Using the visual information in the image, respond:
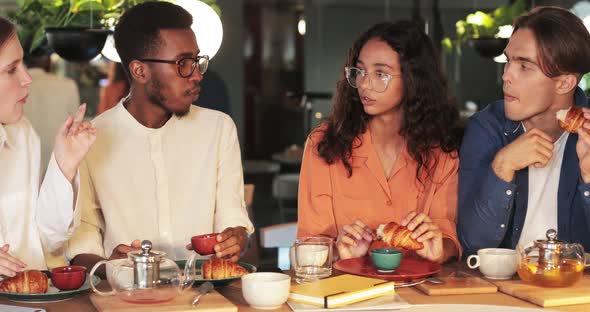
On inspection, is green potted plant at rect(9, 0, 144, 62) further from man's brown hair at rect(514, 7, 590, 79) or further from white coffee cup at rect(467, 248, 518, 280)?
white coffee cup at rect(467, 248, 518, 280)

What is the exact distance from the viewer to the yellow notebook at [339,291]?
2.50m

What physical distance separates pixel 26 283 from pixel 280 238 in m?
2.02

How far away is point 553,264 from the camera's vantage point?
2664 mm

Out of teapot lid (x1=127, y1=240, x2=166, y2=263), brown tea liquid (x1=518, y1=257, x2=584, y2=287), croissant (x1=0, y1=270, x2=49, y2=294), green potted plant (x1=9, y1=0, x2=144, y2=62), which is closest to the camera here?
teapot lid (x1=127, y1=240, x2=166, y2=263)

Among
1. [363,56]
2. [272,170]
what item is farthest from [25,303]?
[272,170]

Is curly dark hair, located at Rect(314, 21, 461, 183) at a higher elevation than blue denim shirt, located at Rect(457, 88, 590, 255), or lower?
higher

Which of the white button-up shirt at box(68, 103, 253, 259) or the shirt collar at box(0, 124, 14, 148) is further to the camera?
the white button-up shirt at box(68, 103, 253, 259)

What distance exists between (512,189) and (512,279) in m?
0.44

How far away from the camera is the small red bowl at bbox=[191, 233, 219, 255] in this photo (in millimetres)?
2881

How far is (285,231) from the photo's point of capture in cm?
446

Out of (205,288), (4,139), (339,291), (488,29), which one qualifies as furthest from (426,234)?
(488,29)

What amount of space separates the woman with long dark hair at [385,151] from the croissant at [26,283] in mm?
1180

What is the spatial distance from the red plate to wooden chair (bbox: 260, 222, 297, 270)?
137cm

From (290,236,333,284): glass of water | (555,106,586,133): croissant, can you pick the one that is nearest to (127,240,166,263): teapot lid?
(290,236,333,284): glass of water
